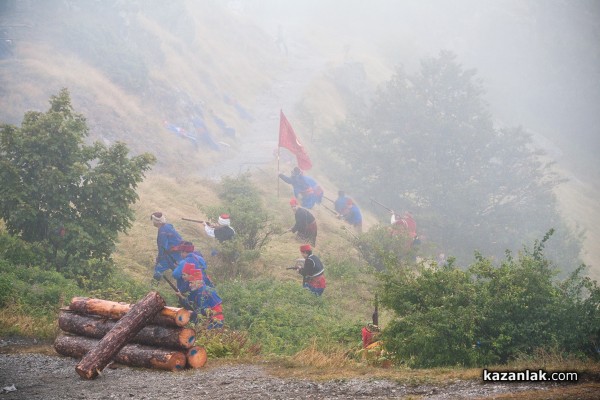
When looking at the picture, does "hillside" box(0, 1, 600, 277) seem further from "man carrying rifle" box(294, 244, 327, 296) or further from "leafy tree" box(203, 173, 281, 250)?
"man carrying rifle" box(294, 244, 327, 296)

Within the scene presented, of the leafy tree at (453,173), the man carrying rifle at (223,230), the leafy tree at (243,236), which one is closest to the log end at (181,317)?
the leafy tree at (243,236)

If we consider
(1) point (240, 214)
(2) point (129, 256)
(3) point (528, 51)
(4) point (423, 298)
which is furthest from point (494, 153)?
(3) point (528, 51)

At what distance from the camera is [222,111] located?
39.1m

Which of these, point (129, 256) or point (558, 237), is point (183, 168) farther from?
point (558, 237)

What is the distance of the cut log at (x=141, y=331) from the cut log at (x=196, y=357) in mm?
100

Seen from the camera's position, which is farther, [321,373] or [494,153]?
[494,153]

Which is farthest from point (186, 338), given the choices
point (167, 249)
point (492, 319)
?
point (167, 249)

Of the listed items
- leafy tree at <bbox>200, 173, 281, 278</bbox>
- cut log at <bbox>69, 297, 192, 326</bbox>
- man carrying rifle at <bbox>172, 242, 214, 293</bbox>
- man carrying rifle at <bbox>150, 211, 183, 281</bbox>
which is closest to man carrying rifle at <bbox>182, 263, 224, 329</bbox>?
man carrying rifle at <bbox>172, 242, 214, 293</bbox>

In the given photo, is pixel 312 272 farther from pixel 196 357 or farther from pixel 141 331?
pixel 141 331

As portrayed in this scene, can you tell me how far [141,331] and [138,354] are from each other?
12.6 inches

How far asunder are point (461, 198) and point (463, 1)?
64.3 metres

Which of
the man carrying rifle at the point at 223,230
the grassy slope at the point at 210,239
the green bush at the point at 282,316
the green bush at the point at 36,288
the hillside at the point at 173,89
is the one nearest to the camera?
the green bush at the point at 36,288

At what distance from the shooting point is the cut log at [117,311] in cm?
753

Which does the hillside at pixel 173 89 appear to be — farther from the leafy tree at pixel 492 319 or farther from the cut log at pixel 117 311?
the leafy tree at pixel 492 319
